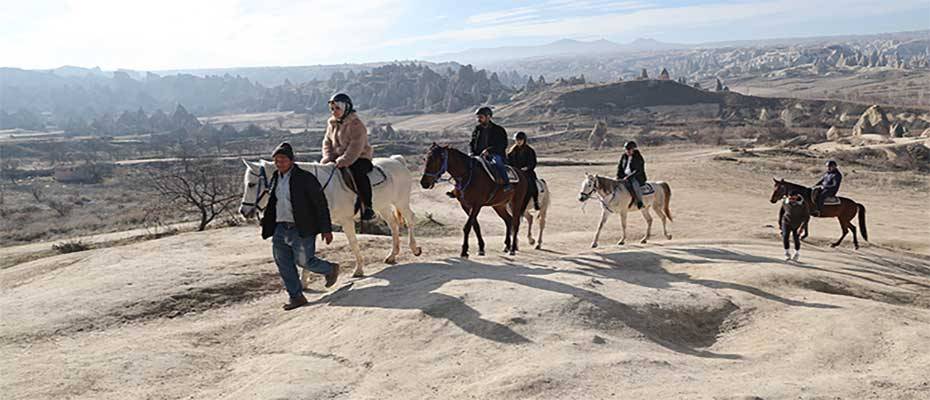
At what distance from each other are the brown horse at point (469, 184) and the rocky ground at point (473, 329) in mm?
811

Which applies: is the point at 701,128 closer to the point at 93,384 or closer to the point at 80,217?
the point at 80,217

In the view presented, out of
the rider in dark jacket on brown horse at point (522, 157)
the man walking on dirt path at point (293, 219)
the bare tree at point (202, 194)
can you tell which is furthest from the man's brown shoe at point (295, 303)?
the bare tree at point (202, 194)

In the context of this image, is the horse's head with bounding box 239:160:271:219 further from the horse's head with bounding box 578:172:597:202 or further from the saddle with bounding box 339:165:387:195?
the horse's head with bounding box 578:172:597:202

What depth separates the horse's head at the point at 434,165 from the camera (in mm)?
10203

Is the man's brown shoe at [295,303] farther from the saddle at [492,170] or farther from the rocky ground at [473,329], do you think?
the saddle at [492,170]

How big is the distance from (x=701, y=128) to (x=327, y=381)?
257 ft

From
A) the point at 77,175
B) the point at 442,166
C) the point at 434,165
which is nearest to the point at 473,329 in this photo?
the point at 434,165

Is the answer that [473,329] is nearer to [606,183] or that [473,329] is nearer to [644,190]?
[606,183]

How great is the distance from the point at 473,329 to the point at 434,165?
4.45 metres

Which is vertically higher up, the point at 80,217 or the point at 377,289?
the point at 377,289

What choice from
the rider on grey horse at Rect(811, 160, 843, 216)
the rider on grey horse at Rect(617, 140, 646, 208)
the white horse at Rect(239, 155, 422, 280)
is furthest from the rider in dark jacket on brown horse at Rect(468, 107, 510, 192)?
the rider on grey horse at Rect(811, 160, 843, 216)

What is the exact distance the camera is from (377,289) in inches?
316

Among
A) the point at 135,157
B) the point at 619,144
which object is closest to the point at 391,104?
the point at 135,157

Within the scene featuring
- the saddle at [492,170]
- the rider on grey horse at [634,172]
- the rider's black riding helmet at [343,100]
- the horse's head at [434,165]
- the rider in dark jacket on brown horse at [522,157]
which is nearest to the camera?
the rider's black riding helmet at [343,100]
